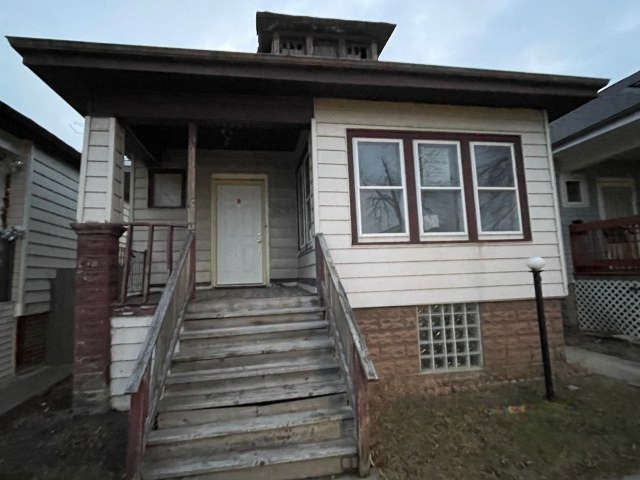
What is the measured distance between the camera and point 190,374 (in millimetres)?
3424

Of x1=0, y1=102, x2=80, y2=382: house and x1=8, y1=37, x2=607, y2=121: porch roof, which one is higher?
x1=8, y1=37, x2=607, y2=121: porch roof

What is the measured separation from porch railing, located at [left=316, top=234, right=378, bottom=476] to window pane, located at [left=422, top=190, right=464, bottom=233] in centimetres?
177

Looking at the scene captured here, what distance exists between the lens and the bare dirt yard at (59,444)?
3.02 m

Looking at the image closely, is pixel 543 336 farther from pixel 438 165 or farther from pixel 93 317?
pixel 93 317

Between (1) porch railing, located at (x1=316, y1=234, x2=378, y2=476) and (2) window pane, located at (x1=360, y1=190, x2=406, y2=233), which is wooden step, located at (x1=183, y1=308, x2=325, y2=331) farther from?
(2) window pane, located at (x1=360, y1=190, x2=406, y2=233)

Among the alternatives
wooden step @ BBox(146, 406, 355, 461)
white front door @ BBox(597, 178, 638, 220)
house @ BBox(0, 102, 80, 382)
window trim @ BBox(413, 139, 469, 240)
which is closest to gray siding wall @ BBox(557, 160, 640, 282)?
white front door @ BBox(597, 178, 638, 220)

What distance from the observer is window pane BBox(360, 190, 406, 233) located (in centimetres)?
509

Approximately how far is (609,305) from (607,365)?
234 cm

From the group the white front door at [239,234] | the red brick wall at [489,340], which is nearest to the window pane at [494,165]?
the red brick wall at [489,340]

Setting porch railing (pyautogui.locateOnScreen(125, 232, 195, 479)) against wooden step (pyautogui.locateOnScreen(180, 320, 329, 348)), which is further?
wooden step (pyautogui.locateOnScreen(180, 320, 329, 348))

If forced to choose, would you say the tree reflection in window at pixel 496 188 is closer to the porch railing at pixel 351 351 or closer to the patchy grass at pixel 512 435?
the patchy grass at pixel 512 435

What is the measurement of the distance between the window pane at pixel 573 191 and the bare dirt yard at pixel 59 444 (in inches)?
407

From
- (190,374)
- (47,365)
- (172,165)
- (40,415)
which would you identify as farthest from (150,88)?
(47,365)

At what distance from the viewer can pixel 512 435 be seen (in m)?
3.46
